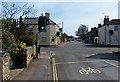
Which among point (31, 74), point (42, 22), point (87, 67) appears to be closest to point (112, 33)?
point (42, 22)

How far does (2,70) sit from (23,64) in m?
5.99

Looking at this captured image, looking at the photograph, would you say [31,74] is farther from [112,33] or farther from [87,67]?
[112,33]

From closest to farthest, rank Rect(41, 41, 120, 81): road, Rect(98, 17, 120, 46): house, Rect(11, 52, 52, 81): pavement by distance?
Rect(11, 52, 52, 81): pavement → Rect(41, 41, 120, 81): road → Rect(98, 17, 120, 46): house

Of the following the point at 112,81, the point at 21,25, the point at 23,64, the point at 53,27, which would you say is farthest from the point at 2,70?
the point at 53,27

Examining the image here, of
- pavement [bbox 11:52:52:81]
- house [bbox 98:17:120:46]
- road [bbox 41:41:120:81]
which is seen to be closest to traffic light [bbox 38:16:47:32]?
road [bbox 41:41:120:81]

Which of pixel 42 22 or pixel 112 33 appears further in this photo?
pixel 112 33

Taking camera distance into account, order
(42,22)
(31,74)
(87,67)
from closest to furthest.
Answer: (31,74), (87,67), (42,22)

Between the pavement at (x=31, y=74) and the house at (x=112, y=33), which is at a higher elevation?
the house at (x=112, y=33)

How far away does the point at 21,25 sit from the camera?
23.2 metres

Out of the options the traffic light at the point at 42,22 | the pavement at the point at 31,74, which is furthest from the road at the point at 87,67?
the traffic light at the point at 42,22

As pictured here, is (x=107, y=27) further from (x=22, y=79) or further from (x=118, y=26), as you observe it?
(x=22, y=79)

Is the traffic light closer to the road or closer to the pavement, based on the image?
the road

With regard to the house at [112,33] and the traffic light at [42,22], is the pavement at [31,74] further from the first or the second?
the house at [112,33]

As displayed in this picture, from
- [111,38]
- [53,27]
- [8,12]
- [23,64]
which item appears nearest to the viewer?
[23,64]
